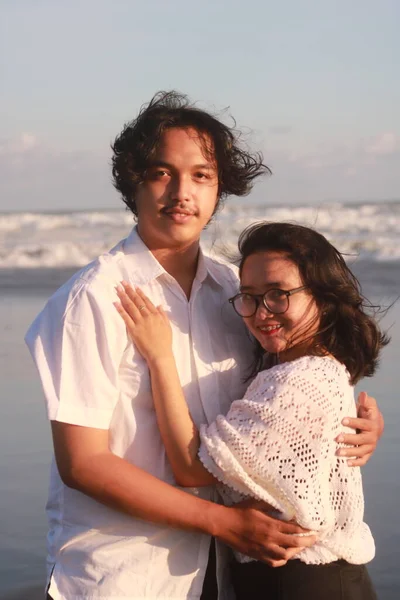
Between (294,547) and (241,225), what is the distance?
20611mm

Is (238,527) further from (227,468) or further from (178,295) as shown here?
(178,295)

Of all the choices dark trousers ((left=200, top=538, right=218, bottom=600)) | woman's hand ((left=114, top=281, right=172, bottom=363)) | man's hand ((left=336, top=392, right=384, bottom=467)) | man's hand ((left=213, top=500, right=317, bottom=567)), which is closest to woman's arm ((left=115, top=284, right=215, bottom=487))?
woman's hand ((left=114, top=281, right=172, bottom=363))

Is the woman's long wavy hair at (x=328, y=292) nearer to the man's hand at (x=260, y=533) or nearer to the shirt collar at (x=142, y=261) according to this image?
the shirt collar at (x=142, y=261)

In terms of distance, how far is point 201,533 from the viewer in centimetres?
263

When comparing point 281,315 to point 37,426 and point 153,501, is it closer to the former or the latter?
point 153,501

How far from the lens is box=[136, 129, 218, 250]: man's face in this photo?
2836 mm

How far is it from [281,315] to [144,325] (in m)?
0.41

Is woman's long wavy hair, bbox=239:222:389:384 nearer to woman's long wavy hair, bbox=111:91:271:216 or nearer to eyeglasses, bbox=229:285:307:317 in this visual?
eyeglasses, bbox=229:285:307:317

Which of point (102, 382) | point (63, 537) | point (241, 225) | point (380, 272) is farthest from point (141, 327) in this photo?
point (241, 225)

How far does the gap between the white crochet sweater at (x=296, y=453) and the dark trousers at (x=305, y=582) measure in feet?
0.10

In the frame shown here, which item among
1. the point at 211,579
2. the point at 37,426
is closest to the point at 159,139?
the point at 211,579

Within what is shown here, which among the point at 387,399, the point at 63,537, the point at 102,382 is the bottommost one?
the point at 387,399

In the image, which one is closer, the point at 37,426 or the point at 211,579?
the point at 211,579

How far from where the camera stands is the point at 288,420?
253cm
